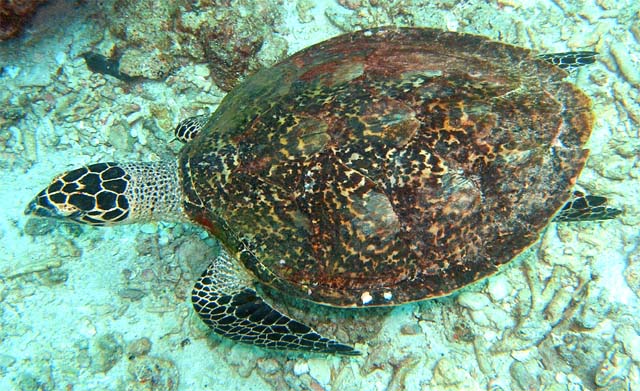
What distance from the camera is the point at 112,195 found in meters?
2.64

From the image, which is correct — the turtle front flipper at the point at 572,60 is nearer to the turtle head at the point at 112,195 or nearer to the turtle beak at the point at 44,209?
the turtle head at the point at 112,195

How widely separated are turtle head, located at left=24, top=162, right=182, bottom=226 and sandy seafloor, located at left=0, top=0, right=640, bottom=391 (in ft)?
1.91

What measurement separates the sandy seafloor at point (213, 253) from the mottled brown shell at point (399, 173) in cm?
77

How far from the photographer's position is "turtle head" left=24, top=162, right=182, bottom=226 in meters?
2.52

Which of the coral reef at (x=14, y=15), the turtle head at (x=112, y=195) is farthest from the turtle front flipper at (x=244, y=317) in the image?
the coral reef at (x=14, y=15)

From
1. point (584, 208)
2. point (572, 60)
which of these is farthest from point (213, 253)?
point (572, 60)

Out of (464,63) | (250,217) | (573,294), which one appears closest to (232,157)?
(250,217)

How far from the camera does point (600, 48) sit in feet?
11.0

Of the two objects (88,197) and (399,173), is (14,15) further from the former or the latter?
(399,173)

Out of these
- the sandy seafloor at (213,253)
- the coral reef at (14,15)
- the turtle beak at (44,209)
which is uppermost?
the coral reef at (14,15)

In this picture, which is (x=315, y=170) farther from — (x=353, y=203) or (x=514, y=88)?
(x=514, y=88)

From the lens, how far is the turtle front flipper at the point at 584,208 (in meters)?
2.47

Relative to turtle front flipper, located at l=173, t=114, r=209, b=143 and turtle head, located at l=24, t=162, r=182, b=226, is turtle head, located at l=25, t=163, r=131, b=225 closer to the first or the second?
turtle head, located at l=24, t=162, r=182, b=226

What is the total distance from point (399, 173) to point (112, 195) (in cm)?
202
